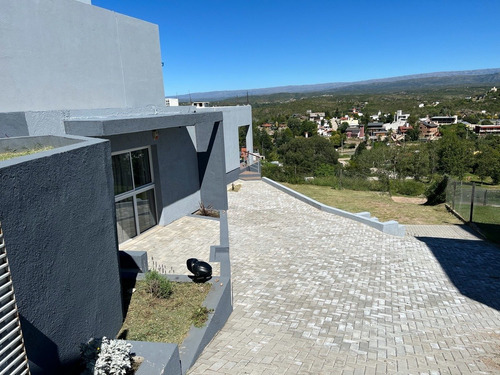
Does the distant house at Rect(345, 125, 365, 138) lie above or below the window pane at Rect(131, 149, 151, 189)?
below

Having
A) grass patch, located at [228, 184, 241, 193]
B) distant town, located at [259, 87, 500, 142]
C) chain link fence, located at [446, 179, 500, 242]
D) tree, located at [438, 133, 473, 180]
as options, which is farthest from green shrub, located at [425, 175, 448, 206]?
distant town, located at [259, 87, 500, 142]

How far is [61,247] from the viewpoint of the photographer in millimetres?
3666

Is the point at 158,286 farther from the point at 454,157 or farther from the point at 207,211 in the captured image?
the point at 454,157

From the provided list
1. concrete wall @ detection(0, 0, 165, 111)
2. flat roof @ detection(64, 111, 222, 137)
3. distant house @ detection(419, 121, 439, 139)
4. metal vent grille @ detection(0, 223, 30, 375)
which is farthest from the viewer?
distant house @ detection(419, 121, 439, 139)

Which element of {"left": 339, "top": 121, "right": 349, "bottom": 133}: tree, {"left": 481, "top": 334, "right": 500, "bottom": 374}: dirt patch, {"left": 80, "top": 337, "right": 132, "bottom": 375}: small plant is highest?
{"left": 80, "top": 337, "right": 132, "bottom": 375}: small plant

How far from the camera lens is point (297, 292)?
25.2 feet

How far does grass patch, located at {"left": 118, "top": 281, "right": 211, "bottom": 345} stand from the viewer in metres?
4.99

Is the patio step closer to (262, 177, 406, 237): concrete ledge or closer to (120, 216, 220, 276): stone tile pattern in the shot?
(262, 177, 406, 237): concrete ledge

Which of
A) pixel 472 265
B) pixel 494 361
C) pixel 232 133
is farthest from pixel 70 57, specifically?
pixel 472 265

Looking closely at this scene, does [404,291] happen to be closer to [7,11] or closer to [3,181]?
[3,181]

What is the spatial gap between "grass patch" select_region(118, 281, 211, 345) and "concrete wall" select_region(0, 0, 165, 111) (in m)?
5.30

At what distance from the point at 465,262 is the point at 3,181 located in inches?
464

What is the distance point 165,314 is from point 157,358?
1672 millimetres

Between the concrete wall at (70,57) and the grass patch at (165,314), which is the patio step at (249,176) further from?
the grass patch at (165,314)
